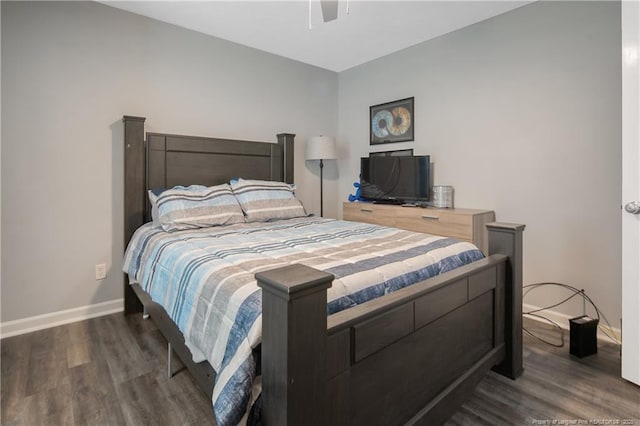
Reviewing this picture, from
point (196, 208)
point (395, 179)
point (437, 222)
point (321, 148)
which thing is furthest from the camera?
point (321, 148)

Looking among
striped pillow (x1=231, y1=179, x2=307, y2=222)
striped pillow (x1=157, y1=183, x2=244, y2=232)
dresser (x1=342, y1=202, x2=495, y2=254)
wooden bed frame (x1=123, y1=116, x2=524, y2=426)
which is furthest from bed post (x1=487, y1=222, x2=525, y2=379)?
striped pillow (x1=157, y1=183, x2=244, y2=232)

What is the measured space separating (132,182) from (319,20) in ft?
6.96

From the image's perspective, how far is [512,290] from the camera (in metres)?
1.83

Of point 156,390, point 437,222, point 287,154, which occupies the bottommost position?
point 156,390

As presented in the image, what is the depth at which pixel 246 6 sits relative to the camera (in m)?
2.79

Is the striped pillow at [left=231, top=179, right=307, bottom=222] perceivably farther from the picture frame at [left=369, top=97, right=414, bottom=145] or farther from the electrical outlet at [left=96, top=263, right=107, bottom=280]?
the picture frame at [left=369, top=97, right=414, bottom=145]

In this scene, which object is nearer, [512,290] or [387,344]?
[387,344]

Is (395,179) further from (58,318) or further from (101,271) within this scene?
(58,318)

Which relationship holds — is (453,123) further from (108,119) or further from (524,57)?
(108,119)

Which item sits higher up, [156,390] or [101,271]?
[101,271]

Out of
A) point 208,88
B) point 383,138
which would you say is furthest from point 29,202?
point 383,138

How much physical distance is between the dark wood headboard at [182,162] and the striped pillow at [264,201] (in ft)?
1.05

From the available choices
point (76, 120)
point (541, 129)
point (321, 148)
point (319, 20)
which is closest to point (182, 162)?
point (76, 120)

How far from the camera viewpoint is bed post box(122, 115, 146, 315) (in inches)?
109
